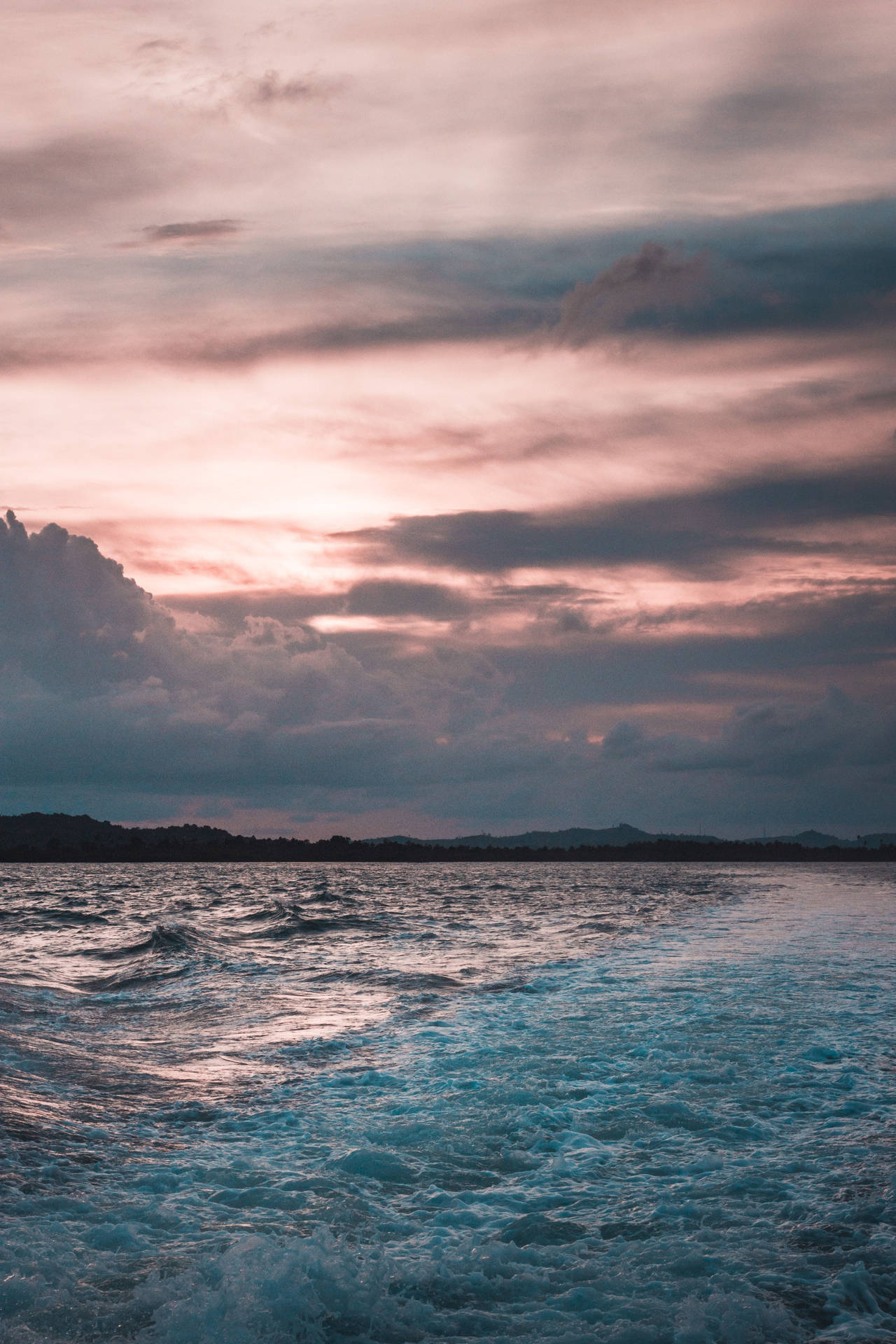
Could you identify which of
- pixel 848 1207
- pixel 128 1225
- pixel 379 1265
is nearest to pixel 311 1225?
pixel 379 1265

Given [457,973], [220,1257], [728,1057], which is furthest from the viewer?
[457,973]

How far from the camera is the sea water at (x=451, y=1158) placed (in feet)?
22.9

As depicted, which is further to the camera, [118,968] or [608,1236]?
[118,968]

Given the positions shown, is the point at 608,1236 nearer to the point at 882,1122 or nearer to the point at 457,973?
the point at 882,1122

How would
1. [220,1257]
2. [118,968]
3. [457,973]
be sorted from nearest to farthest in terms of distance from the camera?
[220,1257]
[457,973]
[118,968]

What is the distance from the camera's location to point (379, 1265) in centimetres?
766

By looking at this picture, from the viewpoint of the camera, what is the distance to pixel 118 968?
29.0 meters

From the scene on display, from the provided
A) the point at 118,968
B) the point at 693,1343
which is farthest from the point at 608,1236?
the point at 118,968

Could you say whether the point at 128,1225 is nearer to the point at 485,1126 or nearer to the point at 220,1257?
the point at 220,1257

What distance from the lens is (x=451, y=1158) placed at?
10.6 metres

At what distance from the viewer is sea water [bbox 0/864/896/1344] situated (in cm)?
696

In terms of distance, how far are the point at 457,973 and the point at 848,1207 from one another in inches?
752

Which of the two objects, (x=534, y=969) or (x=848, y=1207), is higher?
(x=848, y=1207)

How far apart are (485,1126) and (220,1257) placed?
16.1ft
